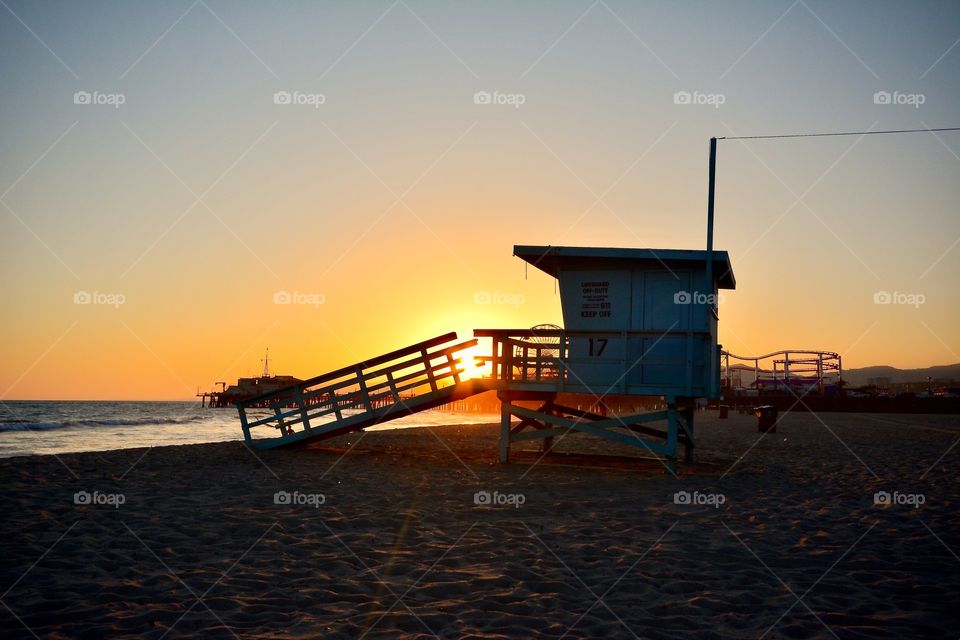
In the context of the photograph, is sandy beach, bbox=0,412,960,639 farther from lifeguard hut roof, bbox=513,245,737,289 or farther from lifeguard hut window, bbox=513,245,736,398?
lifeguard hut roof, bbox=513,245,737,289

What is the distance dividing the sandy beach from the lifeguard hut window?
2.41m

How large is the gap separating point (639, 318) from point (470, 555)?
9524 mm

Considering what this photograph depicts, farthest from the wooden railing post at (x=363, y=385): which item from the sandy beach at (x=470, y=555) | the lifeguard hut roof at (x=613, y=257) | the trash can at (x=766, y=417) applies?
the trash can at (x=766, y=417)

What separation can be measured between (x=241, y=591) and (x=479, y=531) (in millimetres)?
3264

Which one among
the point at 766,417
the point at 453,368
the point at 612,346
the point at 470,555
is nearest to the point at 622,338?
the point at 612,346

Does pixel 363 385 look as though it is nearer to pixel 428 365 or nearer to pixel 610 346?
pixel 428 365

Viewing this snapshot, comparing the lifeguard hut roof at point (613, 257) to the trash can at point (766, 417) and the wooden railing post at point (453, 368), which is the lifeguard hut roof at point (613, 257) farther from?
the trash can at point (766, 417)

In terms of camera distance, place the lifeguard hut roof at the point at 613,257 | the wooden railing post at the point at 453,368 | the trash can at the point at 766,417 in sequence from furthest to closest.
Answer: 1. the trash can at the point at 766,417
2. the wooden railing post at the point at 453,368
3. the lifeguard hut roof at the point at 613,257

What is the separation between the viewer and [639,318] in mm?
15750

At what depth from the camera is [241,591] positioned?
5961 mm

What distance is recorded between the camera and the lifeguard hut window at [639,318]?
15.1 meters

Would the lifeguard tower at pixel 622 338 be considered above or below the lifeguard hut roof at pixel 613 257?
below

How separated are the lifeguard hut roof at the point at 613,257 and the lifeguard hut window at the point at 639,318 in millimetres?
22

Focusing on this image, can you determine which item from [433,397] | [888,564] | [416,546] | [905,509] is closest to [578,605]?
[416,546]
